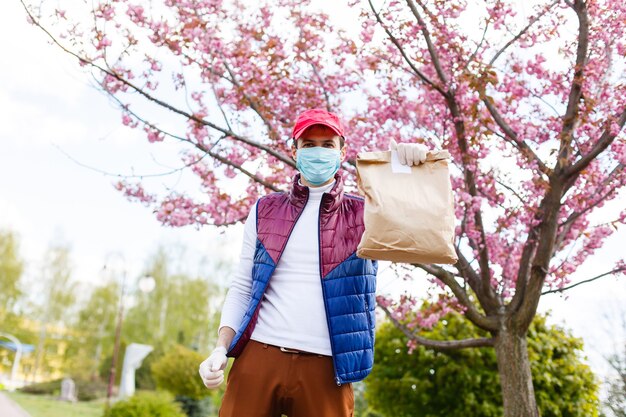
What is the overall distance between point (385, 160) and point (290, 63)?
4268 millimetres

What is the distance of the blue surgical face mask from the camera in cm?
224

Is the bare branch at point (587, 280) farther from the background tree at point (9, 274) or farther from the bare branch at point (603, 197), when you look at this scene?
the background tree at point (9, 274)

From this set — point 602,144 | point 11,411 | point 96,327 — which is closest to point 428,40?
point 602,144

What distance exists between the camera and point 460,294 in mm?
5316

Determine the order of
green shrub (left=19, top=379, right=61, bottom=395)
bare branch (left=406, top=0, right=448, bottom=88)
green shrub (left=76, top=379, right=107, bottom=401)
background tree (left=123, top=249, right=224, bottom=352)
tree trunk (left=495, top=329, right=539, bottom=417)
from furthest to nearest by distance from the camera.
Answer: background tree (left=123, top=249, right=224, bottom=352), green shrub (left=19, top=379, right=61, bottom=395), green shrub (left=76, top=379, right=107, bottom=401), bare branch (left=406, top=0, right=448, bottom=88), tree trunk (left=495, top=329, right=539, bottom=417)

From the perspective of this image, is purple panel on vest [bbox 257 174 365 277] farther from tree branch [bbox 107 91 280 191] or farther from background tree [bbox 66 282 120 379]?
background tree [bbox 66 282 120 379]

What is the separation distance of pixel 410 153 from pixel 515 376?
3893mm

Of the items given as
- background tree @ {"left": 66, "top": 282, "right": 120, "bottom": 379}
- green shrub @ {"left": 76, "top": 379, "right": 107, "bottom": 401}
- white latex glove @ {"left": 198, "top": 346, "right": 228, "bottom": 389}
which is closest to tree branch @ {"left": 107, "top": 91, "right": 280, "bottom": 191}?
white latex glove @ {"left": 198, "top": 346, "right": 228, "bottom": 389}

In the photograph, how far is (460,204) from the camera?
18.6ft

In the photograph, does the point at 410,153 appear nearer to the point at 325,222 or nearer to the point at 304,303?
the point at 325,222

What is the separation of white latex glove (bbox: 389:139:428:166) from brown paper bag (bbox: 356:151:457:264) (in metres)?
0.02

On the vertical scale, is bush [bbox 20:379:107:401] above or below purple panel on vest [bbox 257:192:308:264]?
below

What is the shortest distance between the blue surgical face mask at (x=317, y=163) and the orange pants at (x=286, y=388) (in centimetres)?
62

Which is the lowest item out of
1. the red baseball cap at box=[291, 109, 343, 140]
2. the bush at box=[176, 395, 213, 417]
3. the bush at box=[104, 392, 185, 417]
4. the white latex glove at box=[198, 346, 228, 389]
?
the bush at box=[176, 395, 213, 417]
